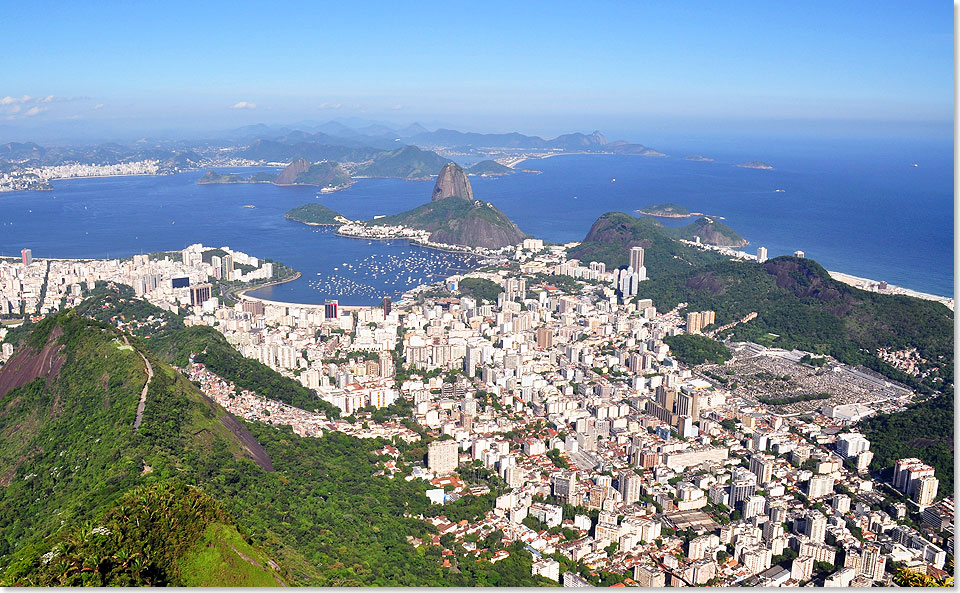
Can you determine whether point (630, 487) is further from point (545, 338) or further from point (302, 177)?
point (302, 177)

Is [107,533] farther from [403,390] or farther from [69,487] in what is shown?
[403,390]

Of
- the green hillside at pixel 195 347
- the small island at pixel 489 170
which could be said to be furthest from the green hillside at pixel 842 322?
the small island at pixel 489 170

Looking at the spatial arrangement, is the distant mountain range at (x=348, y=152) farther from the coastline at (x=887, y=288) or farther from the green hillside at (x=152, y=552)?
the green hillside at (x=152, y=552)

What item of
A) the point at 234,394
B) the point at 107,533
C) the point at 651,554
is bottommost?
the point at 651,554

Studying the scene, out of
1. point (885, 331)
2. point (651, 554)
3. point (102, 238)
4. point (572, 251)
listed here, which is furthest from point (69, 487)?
point (102, 238)

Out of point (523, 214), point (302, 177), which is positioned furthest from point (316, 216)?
point (302, 177)

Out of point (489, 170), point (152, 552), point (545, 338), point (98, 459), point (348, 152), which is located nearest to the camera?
point (152, 552)
